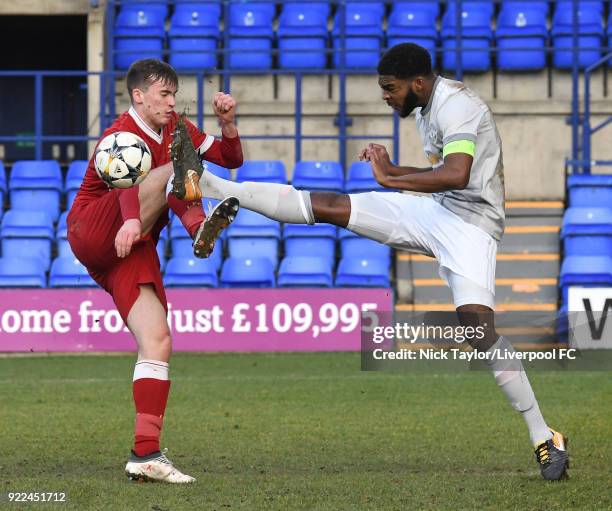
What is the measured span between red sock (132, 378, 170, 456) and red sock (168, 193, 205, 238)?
77 centimetres

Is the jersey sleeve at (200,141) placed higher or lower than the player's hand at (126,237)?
higher

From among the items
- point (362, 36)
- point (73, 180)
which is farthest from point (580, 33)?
point (73, 180)

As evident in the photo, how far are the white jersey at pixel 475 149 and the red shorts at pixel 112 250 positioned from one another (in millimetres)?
1449

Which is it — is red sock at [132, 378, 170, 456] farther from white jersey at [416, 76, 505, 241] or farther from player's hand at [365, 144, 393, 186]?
white jersey at [416, 76, 505, 241]

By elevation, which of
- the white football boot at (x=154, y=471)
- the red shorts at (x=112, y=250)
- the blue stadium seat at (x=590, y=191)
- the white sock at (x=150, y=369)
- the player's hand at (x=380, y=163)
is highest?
the blue stadium seat at (x=590, y=191)

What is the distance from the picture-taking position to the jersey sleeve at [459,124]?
21.1 ft

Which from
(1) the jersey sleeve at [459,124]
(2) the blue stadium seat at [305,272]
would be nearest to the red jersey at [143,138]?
(1) the jersey sleeve at [459,124]

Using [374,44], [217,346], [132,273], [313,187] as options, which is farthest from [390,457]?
[374,44]

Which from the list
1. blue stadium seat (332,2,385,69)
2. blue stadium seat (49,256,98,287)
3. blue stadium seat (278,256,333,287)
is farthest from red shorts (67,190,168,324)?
blue stadium seat (332,2,385,69)

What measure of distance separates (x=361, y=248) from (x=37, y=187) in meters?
4.12

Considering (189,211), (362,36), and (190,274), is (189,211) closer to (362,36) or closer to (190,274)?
(190,274)

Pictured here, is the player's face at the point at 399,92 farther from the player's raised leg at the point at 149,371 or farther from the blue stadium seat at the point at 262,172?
the blue stadium seat at the point at 262,172

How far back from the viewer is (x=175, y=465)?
707 centimetres

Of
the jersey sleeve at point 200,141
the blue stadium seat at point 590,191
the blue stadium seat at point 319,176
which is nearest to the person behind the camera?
the jersey sleeve at point 200,141
